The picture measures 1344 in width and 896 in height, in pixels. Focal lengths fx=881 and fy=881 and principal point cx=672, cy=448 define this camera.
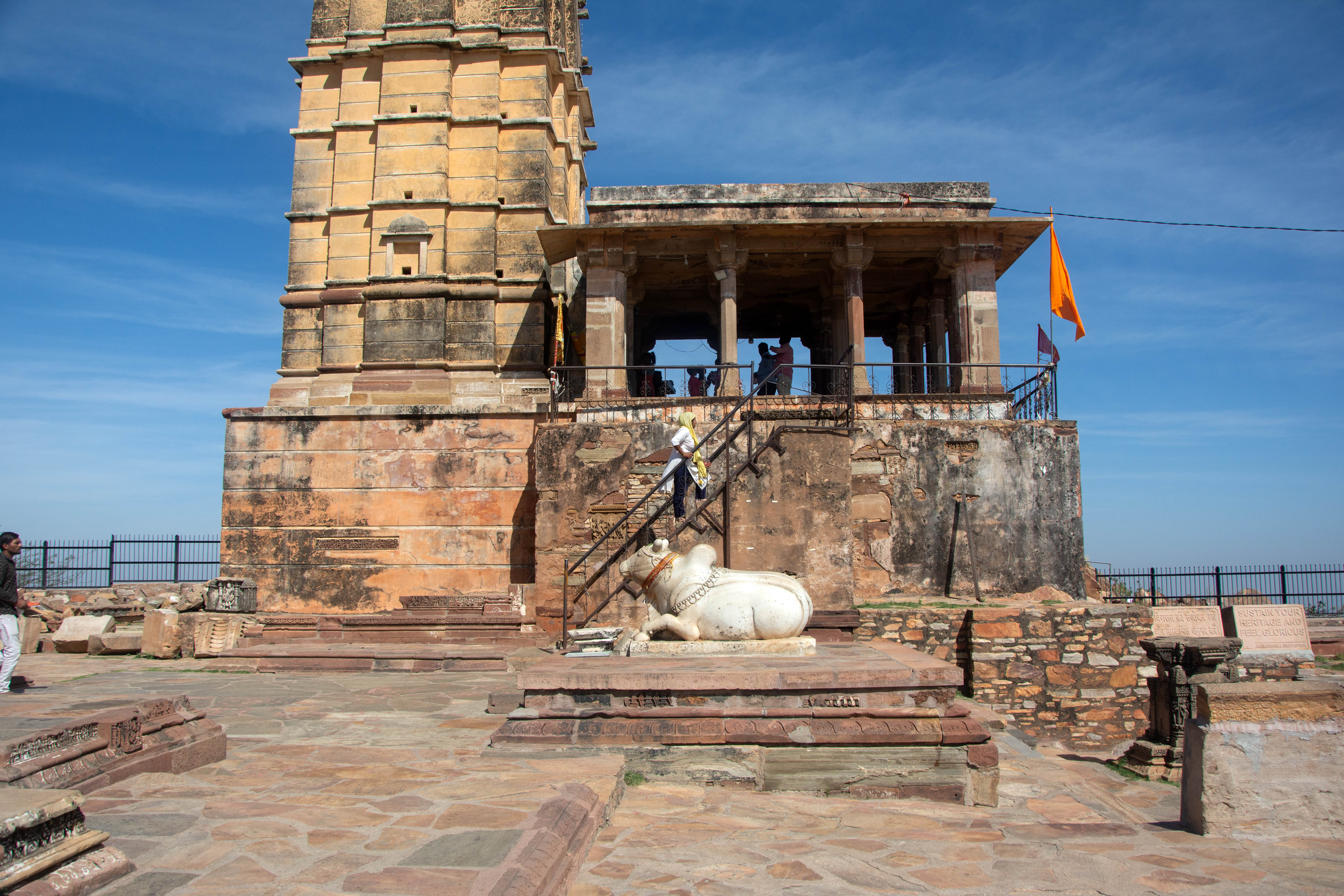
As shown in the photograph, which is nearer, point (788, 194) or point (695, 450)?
point (695, 450)

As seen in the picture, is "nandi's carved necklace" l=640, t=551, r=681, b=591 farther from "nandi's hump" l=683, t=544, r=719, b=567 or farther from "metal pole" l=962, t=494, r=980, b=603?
"metal pole" l=962, t=494, r=980, b=603

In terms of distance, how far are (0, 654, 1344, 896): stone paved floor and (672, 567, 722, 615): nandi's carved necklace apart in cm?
165

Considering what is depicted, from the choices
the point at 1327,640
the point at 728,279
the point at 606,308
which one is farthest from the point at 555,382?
the point at 1327,640

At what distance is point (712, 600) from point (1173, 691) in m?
5.58

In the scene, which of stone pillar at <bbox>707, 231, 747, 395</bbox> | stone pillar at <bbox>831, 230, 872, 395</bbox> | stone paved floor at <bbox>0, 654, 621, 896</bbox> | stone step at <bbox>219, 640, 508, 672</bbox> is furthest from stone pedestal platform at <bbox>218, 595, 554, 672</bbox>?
stone pillar at <bbox>831, 230, 872, 395</bbox>

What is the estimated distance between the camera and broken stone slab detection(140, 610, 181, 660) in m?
10.9

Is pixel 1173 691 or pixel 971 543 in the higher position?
pixel 971 543

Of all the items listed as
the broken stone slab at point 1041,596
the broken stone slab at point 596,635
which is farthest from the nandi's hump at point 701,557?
the broken stone slab at point 1041,596

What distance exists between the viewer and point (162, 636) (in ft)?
35.7

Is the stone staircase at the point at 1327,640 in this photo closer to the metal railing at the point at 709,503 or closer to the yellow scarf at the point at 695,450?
the metal railing at the point at 709,503

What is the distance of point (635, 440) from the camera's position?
10.8 metres

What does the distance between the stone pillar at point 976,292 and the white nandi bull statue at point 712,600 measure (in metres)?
7.49

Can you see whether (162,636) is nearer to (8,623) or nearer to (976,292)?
(8,623)

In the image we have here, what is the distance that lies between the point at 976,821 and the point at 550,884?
2.49 meters
